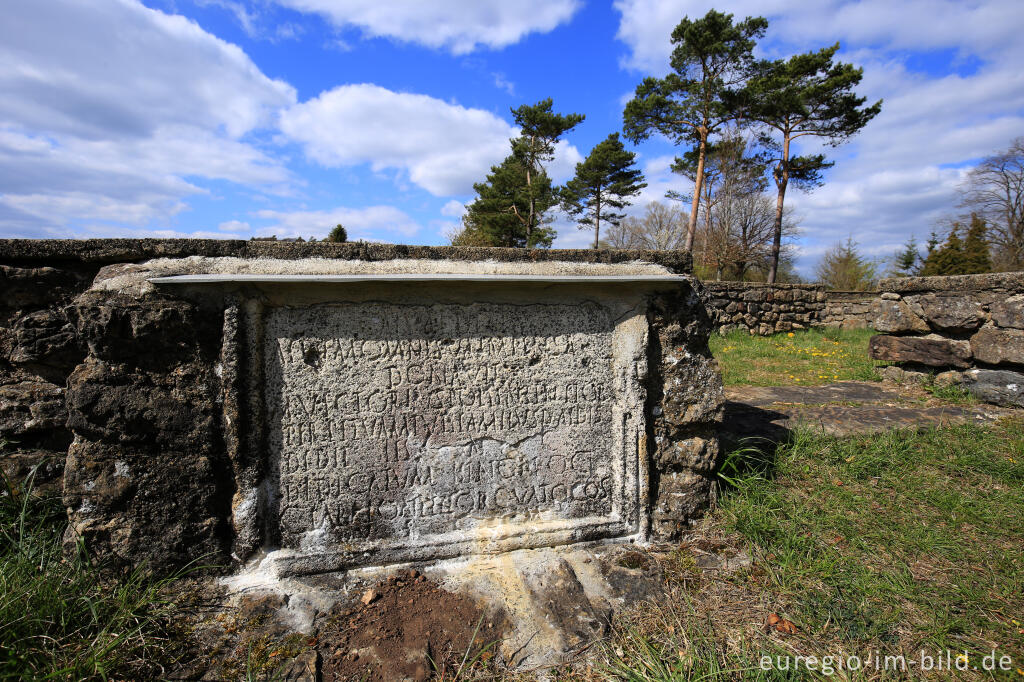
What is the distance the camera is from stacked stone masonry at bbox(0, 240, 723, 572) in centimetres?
168

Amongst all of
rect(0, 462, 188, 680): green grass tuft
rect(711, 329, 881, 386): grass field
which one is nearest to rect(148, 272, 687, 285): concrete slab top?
rect(0, 462, 188, 680): green grass tuft

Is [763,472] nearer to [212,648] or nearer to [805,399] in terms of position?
[805,399]

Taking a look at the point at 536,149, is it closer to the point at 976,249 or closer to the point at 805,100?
the point at 805,100

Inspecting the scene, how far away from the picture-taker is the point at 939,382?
4172mm

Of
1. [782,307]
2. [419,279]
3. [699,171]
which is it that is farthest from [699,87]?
[419,279]

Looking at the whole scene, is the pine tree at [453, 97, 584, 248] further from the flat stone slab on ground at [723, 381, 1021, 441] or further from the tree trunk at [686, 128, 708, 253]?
the flat stone slab on ground at [723, 381, 1021, 441]

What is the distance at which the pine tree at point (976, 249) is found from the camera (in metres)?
15.4

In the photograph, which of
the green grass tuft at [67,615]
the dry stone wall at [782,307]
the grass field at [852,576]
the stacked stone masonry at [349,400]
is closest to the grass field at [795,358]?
the dry stone wall at [782,307]

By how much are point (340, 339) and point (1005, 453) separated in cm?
373

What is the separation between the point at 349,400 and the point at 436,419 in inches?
13.8

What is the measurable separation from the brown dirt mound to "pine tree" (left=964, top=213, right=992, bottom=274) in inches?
763

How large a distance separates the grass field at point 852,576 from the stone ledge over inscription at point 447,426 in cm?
50

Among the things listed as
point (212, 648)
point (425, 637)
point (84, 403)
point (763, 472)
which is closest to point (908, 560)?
point (763, 472)

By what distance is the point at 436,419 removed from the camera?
192cm
